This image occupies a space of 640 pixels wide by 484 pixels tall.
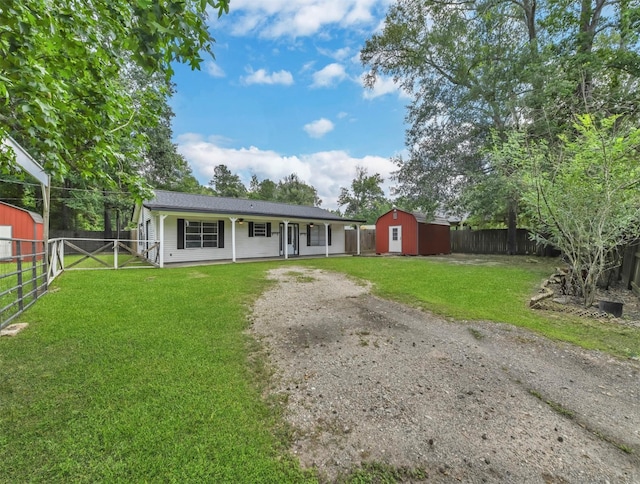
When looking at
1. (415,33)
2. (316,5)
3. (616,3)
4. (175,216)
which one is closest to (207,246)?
(175,216)

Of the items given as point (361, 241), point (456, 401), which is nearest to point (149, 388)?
point (456, 401)

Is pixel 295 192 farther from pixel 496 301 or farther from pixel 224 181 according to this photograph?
pixel 496 301

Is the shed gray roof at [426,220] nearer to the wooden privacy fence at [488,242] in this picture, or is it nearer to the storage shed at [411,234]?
the storage shed at [411,234]

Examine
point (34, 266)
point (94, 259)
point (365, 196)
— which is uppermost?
point (365, 196)

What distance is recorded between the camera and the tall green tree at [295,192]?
40094 mm

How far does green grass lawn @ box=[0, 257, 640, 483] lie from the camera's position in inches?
67.2

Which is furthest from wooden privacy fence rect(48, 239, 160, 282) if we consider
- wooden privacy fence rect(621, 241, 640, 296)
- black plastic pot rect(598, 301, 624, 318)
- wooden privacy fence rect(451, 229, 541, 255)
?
wooden privacy fence rect(451, 229, 541, 255)

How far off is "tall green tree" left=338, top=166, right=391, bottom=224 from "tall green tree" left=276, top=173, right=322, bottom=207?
554 cm

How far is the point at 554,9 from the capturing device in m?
11.3

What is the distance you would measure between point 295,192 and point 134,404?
3844 centimetres

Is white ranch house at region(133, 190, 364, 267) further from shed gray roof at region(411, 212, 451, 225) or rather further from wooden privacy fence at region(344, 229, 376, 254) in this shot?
shed gray roof at region(411, 212, 451, 225)

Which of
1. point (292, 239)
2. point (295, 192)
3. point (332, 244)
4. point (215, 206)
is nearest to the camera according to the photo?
point (215, 206)

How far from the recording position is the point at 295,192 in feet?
130

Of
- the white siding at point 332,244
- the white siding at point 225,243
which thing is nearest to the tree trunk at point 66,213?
the white siding at point 225,243
